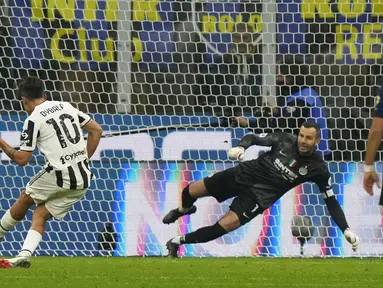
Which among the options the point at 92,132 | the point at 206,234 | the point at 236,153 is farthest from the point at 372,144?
the point at 206,234

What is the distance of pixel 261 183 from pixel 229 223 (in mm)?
594

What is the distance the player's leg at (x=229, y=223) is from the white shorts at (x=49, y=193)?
240cm

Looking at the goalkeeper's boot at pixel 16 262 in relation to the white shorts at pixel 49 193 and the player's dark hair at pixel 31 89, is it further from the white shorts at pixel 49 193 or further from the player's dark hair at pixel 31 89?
the player's dark hair at pixel 31 89

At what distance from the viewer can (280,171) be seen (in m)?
11.5

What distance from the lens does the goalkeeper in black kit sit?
11297 mm

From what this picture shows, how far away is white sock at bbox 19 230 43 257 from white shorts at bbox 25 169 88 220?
13.7 inches

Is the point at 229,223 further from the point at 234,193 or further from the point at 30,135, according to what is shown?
the point at 30,135

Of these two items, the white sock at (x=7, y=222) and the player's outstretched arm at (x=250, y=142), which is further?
the player's outstretched arm at (x=250, y=142)

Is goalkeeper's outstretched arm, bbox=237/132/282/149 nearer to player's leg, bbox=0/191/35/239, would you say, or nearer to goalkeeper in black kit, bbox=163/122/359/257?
goalkeeper in black kit, bbox=163/122/359/257

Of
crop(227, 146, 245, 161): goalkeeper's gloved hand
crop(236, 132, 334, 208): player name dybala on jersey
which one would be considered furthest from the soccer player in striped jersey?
crop(236, 132, 334, 208): player name dybala on jersey

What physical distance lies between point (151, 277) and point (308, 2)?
508 cm

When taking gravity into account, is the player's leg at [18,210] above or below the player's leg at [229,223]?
above

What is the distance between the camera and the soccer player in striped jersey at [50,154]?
877 cm

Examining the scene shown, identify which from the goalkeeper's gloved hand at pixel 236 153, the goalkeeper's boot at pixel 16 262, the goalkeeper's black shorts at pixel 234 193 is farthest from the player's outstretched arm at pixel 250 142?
the goalkeeper's boot at pixel 16 262
